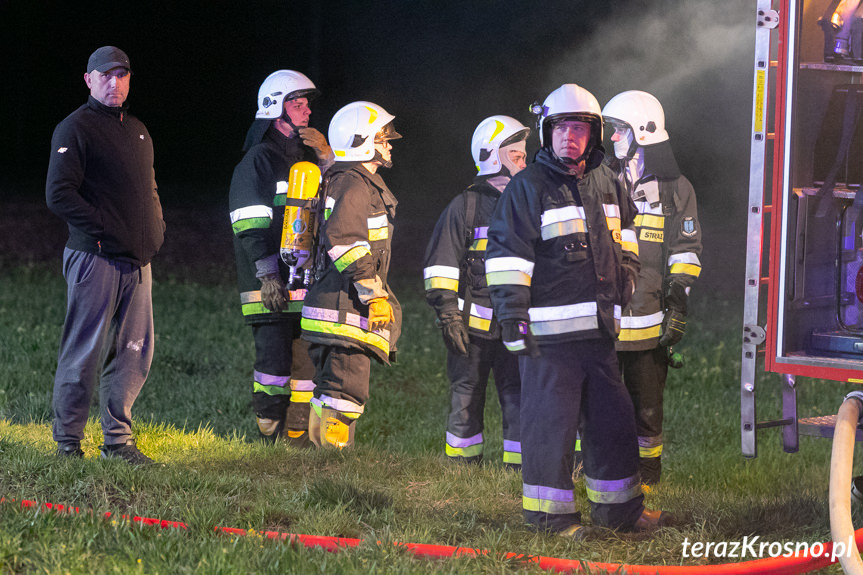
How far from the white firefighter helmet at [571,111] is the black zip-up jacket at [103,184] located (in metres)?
2.45

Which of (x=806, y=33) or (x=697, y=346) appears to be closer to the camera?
(x=806, y=33)

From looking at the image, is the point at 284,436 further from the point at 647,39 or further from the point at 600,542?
the point at 647,39

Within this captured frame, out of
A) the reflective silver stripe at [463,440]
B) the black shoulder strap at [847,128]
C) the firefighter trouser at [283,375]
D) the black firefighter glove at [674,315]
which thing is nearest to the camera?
the black shoulder strap at [847,128]

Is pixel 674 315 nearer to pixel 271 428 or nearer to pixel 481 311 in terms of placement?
pixel 481 311

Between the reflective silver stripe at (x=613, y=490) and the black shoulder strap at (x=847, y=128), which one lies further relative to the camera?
the black shoulder strap at (x=847, y=128)

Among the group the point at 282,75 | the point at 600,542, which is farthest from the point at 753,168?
the point at 282,75

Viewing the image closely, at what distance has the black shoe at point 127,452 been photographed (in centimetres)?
600

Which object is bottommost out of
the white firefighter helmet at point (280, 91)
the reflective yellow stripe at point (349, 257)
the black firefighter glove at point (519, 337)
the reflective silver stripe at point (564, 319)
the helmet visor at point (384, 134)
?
the black firefighter glove at point (519, 337)

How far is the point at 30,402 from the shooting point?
26.5ft

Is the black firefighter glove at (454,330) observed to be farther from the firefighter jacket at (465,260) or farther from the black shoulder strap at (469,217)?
the black shoulder strap at (469,217)

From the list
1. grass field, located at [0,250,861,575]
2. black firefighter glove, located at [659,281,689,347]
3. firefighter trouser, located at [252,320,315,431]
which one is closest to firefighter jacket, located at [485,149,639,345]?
grass field, located at [0,250,861,575]

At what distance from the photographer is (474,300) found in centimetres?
660

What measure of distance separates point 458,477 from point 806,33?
3063 mm

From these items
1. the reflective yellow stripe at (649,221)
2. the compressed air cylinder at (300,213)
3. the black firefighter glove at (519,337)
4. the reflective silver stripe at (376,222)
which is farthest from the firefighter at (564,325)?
the compressed air cylinder at (300,213)
